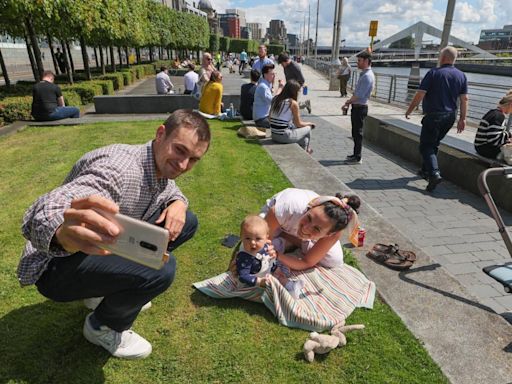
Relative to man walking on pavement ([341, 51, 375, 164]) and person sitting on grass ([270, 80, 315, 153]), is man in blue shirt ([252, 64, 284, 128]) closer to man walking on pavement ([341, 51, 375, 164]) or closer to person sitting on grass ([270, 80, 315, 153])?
person sitting on grass ([270, 80, 315, 153])

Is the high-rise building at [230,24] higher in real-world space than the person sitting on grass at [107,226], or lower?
higher

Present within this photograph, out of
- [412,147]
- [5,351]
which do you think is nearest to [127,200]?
[5,351]

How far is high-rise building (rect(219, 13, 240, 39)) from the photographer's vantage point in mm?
161750

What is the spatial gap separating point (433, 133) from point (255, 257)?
452cm

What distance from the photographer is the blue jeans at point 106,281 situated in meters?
1.82

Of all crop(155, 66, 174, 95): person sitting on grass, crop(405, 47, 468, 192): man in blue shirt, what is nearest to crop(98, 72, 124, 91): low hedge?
crop(155, 66, 174, 95): person sitting on grass

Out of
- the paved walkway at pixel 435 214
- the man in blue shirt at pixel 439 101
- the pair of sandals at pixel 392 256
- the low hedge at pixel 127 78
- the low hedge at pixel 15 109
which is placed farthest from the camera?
the low hedge at pixel 127 78

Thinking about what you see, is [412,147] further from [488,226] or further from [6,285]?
[6,285]

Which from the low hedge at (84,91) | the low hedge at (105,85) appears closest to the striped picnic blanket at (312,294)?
the low hedge at (84,91)

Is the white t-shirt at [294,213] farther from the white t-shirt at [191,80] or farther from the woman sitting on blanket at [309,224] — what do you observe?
the white t-shirt at [191,80]

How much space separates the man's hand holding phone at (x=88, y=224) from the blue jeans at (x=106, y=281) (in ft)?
1.30

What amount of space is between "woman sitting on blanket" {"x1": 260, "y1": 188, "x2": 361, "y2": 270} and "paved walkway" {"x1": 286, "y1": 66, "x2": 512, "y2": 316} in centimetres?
147

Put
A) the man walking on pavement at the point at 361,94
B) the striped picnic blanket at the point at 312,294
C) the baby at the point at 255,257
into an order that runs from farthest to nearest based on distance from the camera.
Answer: the man walking on pavement at the point at 361,94 → the baby at the point at 255,257 → the striped picnic blanket at the point at 312,294

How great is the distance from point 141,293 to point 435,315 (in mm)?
2171
